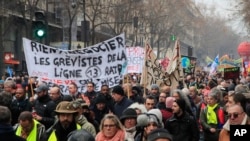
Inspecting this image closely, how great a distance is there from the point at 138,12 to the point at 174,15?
1735cm

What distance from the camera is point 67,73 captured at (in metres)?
10.6

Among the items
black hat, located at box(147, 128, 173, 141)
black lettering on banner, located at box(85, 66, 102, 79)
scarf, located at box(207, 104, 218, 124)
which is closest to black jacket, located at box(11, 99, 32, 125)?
black lettering on banner, located at box(85, 66, 102, 79)

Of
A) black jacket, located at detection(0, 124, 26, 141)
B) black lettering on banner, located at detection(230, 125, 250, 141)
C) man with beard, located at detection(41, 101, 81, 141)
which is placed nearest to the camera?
black lettering on banner, located at detection(230, 125, 250, 141)

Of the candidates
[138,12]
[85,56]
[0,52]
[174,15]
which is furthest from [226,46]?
[85,56]

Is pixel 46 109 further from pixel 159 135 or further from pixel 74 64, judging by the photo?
pixel 159 135

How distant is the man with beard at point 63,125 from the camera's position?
605cm

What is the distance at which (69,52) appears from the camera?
10.7m

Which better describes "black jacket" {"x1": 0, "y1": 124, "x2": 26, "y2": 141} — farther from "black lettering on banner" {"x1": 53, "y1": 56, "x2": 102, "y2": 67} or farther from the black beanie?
"black lettering on banner" {"x1": 53, "y1": 56, "x2": 102, "y2": 67}

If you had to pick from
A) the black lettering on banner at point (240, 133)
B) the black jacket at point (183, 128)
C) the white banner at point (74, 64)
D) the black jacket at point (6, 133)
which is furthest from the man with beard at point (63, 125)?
the white banner at point (74, 64)

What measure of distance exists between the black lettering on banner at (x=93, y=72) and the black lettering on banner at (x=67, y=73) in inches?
6.2

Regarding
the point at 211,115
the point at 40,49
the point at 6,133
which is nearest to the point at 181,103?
the point at 211,115

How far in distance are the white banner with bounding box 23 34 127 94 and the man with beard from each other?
13.9 ft

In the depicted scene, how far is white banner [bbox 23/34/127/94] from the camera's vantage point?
34.6ft

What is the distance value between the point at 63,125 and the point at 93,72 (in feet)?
15.5
